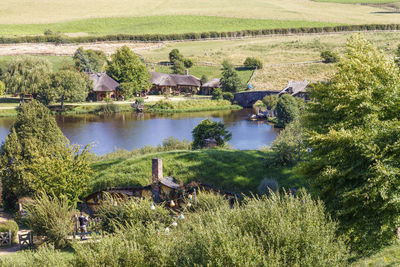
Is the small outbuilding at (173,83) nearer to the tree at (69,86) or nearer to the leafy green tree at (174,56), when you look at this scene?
the leafy green tree at (174,56)

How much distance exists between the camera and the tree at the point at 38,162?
23984mm

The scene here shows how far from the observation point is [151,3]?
14825 centimetres

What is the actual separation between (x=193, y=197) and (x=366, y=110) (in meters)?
9.10

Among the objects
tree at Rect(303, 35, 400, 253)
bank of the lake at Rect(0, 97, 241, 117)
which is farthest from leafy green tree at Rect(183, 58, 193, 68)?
tree at Rect(303, 35, 400, 253)

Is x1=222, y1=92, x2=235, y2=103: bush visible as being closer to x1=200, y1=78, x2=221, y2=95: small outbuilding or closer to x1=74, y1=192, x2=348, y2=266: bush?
x1=200, y1=78, x2=221, y2=95: small outbuilding

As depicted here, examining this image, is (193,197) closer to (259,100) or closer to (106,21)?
(259,100)

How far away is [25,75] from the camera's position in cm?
7075

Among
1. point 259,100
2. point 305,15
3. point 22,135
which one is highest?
point 305,15

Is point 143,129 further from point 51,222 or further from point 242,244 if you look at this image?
point 242,244

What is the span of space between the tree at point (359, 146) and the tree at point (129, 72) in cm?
5851

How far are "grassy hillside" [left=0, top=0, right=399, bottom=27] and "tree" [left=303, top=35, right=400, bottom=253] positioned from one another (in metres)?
110

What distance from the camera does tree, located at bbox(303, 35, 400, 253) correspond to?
14.7m

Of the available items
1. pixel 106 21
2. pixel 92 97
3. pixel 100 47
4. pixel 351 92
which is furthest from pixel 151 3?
pixel 351 92

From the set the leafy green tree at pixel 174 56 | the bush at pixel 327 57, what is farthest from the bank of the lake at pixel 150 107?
the bush at pixel 327 57
